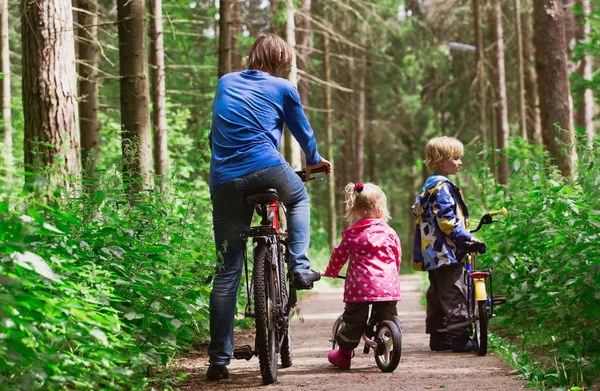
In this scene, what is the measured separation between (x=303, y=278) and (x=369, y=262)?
34.6 inches

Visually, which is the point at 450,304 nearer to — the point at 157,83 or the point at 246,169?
the point at 246,169

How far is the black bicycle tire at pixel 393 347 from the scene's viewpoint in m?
5.42

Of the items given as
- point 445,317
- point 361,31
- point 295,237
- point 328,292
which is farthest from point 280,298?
point 361,31

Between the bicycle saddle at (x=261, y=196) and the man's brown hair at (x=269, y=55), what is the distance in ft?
2.98

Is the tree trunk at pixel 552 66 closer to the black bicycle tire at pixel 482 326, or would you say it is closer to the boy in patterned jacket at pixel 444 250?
the boy in patterned jacket at pixel 444 250

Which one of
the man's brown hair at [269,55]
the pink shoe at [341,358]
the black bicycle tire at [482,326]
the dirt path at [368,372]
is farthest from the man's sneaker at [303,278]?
the black bicycle tire at [482,326]

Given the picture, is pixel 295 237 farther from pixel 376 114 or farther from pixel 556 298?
pixel 376 114

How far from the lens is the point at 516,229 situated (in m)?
8.52

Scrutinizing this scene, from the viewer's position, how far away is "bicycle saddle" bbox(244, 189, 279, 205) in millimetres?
4984

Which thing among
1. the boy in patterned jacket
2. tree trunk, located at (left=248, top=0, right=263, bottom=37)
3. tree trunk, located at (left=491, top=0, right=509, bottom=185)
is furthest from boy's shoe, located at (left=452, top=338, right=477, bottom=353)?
tree trunk, located at (left=491, top=0, right=509, bottom=185)

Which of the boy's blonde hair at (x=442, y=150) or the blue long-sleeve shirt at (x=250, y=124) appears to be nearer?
the blue long-sleeve shirt at (x=250, y=124)

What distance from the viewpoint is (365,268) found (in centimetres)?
584

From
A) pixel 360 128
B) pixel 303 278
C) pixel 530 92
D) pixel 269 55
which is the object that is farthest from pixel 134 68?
pixel 360 128

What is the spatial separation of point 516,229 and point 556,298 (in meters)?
1.87
